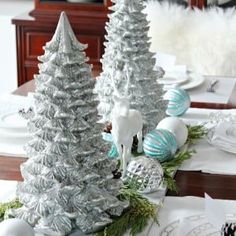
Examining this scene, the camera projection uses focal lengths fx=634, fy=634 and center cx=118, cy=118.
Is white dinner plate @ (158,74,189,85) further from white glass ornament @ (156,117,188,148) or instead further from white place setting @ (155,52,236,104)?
white glass ornament @ (156,117,188,148)

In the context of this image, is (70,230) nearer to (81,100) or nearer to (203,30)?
(81,100)

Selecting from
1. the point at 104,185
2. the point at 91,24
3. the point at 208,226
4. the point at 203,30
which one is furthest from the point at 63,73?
the point at 91,24

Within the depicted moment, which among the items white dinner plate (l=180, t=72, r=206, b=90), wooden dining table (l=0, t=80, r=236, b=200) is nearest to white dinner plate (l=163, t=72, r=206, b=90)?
white dinner plate (l=180, t=72, r=206, b=90)

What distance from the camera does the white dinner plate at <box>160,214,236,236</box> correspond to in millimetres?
1103

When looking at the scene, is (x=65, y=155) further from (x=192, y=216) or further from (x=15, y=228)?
(x=192, y=216)

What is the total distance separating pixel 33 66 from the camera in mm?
3143

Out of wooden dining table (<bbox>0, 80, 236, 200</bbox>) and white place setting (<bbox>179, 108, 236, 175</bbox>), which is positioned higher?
white place setting (<bbox>179, 108, 236, 175</bbox>)

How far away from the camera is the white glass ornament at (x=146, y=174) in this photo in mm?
1214

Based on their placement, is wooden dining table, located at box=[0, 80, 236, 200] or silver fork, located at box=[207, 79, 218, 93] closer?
wooden dining table, located at box=[0, 80, 236, 200]

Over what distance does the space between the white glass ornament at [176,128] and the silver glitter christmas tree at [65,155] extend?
0.38 meters

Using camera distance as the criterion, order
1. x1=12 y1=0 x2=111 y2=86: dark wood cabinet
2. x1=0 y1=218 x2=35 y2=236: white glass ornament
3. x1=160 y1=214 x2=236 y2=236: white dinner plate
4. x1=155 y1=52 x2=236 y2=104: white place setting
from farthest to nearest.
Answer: x1=12 y1=0 x2=111 y2=86: dark wood cabinet → x1=155 y1=52 x2=236 y2=104: white place setting → x1=160 y1=214 x2=236 y2=236: white dinner plate → x1=0 y1=218 x2=35 y2=236: white glass ornament

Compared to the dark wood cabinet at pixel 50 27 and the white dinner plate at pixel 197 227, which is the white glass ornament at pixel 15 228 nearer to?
the white dinner plate at pixel 197 227

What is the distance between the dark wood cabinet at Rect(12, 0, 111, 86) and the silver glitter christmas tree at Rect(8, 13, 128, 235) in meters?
2.01

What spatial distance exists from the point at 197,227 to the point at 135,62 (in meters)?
0.49
